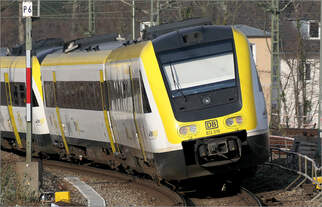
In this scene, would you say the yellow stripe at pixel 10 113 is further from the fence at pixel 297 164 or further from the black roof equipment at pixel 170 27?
the black roof equipment at pixel 170 27

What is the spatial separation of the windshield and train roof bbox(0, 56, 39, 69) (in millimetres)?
8379

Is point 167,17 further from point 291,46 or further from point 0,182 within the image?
point 0,182

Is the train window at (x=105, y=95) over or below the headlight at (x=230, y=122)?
below

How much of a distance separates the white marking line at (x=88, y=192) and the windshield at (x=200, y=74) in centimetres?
226

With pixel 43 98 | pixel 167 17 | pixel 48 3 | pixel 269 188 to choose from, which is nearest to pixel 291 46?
pixel 167 17

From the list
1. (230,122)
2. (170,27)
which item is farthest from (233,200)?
(170,27)

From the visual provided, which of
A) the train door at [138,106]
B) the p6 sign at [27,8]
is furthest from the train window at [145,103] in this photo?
the p6 sign at [27,8]

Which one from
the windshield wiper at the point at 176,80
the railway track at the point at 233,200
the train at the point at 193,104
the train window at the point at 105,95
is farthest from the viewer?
the train window at the point at 105,95

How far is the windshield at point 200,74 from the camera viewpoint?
12422 mm

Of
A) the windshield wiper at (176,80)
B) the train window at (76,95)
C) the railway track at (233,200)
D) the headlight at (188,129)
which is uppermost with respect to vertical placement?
the windshield wiper at (176,80)

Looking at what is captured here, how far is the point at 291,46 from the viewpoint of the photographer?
45.9m

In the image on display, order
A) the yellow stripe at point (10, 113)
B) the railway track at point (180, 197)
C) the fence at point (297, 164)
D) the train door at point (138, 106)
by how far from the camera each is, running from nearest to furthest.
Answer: the railway track at point (180, 197) → the train door at point (138, 106) → the fence at point (297, 164) → the yellow stripe at point (10, 113)

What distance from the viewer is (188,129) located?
39.5 feet

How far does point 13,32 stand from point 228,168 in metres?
53.3
